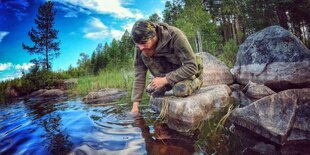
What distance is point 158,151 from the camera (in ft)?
8.38

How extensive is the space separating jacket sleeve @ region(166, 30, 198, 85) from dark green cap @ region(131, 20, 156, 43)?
46 cm

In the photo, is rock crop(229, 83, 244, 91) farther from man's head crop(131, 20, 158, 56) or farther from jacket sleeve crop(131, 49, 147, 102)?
man's head crop(131, 20, 158, 56)

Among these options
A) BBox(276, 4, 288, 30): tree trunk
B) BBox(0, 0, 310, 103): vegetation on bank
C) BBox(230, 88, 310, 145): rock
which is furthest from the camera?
BBox(276, 4, 288, 30): tree trunk

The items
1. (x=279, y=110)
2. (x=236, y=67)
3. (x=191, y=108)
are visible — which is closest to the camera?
(x=279, y=110)

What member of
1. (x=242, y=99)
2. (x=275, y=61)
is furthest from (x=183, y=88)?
(x=275, y=61)

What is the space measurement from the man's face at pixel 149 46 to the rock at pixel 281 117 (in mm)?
1733

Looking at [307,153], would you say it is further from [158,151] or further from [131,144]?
[131,144]

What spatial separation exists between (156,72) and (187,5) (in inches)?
812

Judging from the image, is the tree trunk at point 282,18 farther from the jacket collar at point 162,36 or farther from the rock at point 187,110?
the jacket collar at point 162,36

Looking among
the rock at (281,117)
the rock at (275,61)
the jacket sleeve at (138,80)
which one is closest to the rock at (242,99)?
the rock at (275,61)

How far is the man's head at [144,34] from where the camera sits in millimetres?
3189

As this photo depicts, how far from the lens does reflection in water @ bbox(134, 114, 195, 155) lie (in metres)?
2.55

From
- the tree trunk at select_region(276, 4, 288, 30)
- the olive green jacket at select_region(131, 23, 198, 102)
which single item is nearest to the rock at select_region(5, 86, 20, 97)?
the olive green jacket at select_region(131, 23, 198, 102)

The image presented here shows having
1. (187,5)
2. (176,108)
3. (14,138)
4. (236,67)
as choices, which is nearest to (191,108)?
(176,108)
